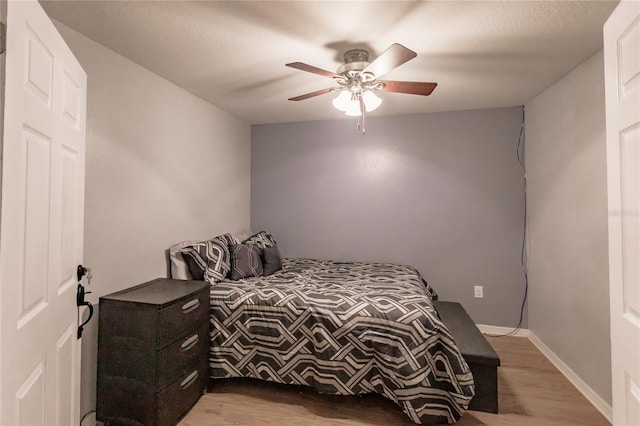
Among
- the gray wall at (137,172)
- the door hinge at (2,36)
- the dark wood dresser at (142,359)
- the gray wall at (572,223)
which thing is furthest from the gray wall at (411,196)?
the door hinge at (2,36)

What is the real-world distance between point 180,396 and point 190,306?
1.75 ft

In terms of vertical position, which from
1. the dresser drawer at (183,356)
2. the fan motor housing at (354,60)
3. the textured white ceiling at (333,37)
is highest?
the textured white ceiling at (333,37)

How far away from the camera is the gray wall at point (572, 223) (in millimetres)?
2084

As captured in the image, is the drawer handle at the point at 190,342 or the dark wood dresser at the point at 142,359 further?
the drawer handle at the point at 190,342

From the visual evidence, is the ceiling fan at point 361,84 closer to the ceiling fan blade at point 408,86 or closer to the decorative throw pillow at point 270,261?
the ceiling fan blade at point 408,86

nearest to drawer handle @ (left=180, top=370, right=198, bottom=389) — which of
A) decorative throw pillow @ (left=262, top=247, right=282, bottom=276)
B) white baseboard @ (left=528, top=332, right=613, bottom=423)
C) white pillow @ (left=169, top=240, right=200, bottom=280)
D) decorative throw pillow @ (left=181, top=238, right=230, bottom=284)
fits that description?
decorative throw pillow @ (left=181, top=238, right=230, bottom=284)

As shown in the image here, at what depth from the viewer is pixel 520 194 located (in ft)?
10.5

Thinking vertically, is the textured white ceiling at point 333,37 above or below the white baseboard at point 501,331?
above

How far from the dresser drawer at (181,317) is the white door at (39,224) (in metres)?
0.41

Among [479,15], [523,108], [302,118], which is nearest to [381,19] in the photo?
[479,15]

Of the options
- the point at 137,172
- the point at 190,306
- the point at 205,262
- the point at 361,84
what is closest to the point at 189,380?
the point at 190,306

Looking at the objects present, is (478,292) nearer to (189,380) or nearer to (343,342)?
(343,342)

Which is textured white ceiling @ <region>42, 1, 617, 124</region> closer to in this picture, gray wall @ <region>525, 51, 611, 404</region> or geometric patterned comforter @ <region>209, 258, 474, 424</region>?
gray wall @ <region>525, 51, 611, 404</region>

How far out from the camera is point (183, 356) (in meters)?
1.91
